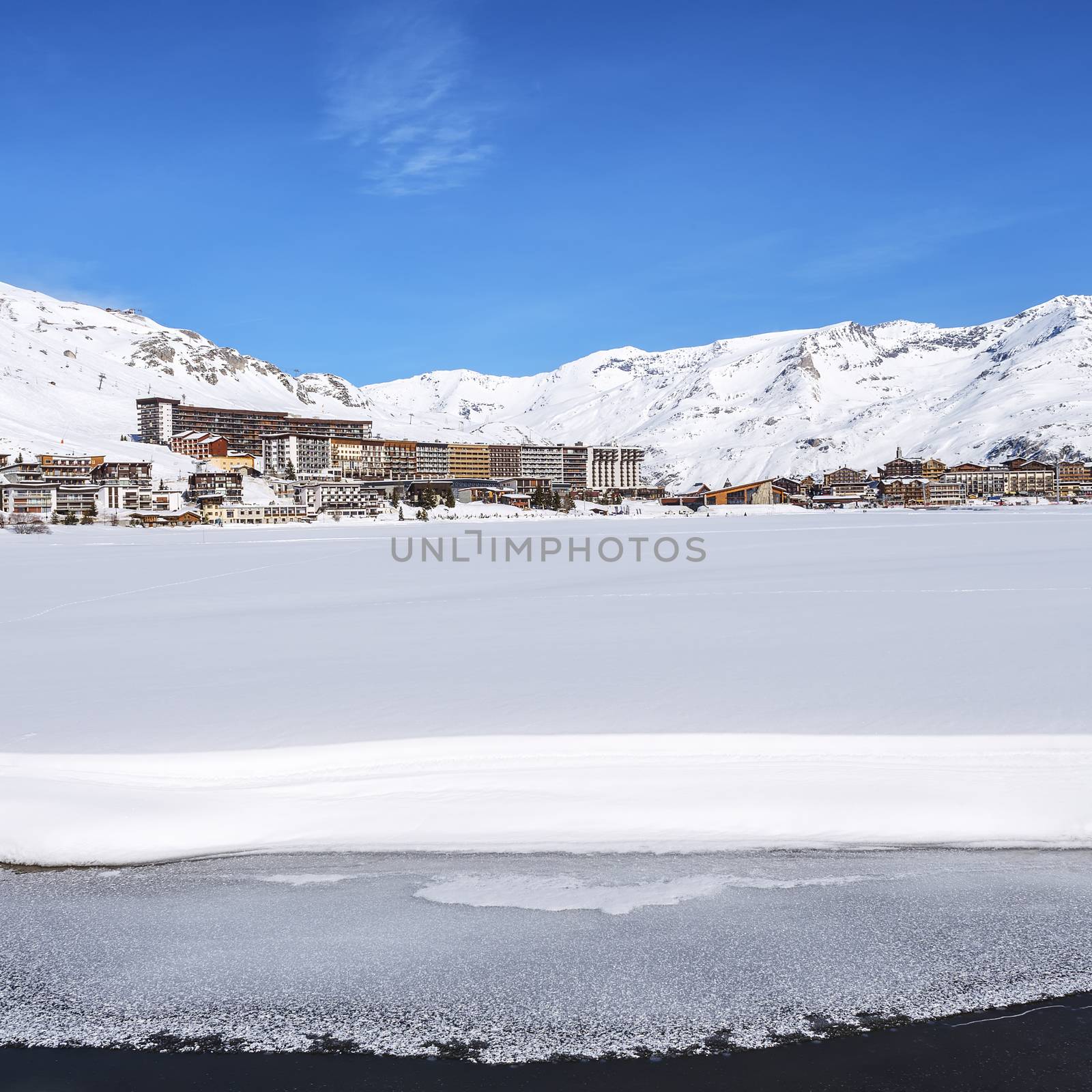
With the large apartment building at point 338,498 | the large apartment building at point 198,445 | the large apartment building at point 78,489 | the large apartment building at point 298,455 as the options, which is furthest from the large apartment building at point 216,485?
the large apartment building at point 298,455

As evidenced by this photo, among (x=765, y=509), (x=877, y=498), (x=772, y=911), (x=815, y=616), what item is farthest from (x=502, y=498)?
(x=772, y=911)

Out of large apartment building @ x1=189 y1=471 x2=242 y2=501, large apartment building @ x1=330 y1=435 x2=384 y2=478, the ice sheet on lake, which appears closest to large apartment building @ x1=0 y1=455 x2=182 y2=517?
large apartment building @ x1=189 y1=471 x2=242 y2=501

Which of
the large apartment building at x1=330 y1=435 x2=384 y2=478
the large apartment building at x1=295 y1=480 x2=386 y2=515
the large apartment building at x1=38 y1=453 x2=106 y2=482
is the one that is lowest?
the large apartment building at x1=295 y1=480 x2=386 y2=515

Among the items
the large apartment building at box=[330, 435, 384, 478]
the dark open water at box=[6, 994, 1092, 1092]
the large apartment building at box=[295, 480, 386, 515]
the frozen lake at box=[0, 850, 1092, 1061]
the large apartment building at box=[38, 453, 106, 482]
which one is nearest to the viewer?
the dark open water at box=[6, 994, 1092, 1092]

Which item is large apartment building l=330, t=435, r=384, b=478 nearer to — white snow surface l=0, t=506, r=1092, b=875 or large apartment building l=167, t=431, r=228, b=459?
large apartment building l=167, t=431, r=228, b=459

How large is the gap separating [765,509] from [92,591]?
5443 inches

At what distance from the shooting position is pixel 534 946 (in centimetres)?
511

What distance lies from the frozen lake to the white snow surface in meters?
0.36

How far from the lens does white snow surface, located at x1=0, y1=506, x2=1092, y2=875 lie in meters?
6.70

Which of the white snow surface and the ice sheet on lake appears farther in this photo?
the white snow surface

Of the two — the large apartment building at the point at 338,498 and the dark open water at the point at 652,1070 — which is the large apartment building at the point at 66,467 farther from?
the dark open water at the point at 652,1070

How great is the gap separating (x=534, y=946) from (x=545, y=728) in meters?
3.25

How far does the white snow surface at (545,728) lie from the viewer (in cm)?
670

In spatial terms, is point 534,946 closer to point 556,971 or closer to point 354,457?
point 556,971
